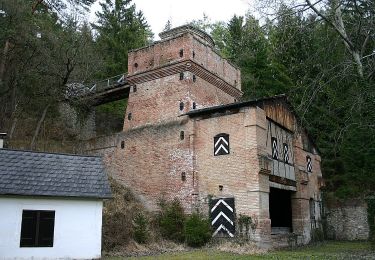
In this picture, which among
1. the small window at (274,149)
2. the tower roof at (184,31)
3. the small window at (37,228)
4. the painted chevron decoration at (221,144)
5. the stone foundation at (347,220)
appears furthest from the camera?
the stone foundation at (347,220)

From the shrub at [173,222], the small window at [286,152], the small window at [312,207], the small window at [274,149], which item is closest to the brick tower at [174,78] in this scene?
the small window at [274,149]

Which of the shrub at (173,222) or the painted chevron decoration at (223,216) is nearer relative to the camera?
the painted chevron decoration at (223,216)

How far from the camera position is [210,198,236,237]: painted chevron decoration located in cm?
1706

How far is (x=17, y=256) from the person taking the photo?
12273mm

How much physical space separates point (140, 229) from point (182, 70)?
27.8 ft

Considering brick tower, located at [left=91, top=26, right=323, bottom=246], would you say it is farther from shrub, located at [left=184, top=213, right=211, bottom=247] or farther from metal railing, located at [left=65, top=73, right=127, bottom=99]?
metal railing, located at [left=65, top=73, right=127, bottom=99]

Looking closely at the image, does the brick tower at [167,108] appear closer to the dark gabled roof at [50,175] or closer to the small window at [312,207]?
the dark gabled roof at [50,175]

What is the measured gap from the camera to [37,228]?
12805 mm

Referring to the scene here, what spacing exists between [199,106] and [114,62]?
1476 centimetres

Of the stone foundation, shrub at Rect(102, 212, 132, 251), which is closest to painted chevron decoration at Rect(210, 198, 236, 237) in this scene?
shrub at Rect(102, 212, 132, 251)

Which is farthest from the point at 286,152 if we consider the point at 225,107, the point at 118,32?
the point at 118,32

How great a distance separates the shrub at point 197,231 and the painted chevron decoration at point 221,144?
3.01 metres

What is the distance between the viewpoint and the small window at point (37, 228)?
12.6m

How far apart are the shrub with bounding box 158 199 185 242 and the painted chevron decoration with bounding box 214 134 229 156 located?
2.98 metres
